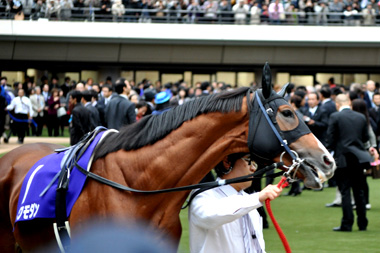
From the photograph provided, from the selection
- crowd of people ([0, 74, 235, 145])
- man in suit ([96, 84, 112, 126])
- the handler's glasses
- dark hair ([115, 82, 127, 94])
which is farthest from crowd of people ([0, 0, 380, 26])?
the handler's glasses

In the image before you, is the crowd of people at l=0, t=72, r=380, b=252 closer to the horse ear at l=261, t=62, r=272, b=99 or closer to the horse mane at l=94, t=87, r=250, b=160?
the horse mane at l=94, t=87, r=250, b=160

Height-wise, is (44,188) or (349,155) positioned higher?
(44,188)

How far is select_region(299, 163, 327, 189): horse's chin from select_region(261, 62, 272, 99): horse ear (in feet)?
1.50

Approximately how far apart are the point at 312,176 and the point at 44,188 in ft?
5.79

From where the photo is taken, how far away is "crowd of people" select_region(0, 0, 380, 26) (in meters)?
29.0

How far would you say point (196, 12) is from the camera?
29.3m

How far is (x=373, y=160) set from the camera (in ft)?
31.1

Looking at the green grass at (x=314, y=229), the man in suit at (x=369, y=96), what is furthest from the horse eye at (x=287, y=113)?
the man in suit at (x=369, y=96)

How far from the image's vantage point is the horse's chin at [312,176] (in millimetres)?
3699

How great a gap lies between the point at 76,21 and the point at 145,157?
25.7m

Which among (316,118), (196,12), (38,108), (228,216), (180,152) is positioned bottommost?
(38,108)

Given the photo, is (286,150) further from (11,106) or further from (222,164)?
(11,106)

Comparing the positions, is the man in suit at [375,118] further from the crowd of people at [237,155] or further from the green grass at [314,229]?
the green grass at [314,229]

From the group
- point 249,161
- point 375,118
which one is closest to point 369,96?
point 375,118
